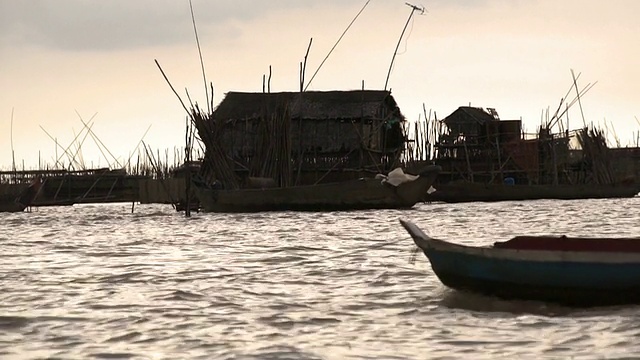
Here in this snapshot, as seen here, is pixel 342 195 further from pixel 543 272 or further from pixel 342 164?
pixel 543 272

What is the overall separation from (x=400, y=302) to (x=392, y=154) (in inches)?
1155

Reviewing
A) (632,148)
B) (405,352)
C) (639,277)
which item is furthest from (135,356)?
(632,148)

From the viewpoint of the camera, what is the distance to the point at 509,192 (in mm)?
36031

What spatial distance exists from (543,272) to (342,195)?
17771mm

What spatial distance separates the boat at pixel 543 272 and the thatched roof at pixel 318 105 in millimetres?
25943

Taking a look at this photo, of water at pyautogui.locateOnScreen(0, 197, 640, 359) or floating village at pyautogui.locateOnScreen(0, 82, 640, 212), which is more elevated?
floating village at pyautogui.locateOnScreen(0, 82, 640, 212)

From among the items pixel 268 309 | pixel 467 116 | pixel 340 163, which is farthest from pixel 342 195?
pixel 467 116

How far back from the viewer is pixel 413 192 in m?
25.6

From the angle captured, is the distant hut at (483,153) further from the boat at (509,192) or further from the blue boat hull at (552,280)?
the blue boat hull at (552,280)

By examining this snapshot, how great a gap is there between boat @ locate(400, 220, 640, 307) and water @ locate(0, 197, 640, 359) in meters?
0.12

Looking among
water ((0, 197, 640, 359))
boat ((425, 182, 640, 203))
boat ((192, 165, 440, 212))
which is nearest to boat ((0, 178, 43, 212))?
boat ((192, 165, 440, 212))

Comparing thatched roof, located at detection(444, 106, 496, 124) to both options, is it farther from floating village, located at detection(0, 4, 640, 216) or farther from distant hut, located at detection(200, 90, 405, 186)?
distant hut, located at detection(200, 90, 405, 186)

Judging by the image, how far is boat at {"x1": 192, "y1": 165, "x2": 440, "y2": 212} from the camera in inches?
981

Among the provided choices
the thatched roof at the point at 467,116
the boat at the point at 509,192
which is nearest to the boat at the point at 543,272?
the boat at the point at 509,192
